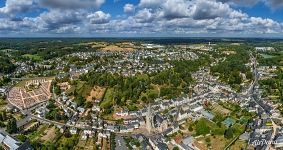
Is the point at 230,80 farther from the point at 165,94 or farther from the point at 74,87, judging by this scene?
the point at 74,87

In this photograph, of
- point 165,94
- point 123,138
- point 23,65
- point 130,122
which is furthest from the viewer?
point 23,65

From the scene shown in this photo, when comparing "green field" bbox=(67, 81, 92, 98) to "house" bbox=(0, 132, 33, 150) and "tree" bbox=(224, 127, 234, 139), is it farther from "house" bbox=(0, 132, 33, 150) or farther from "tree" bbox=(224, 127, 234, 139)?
"tree" bbox=(224, 127, 234, 139)

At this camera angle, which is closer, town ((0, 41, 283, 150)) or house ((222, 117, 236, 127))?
town ((0, 41, 283, 150))

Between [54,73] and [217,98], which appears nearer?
[217,98]

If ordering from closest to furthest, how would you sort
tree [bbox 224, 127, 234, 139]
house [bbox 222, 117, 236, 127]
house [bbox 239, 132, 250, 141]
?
house [bbox 239, 132, 250, 141], tree [bbox 224, 127, 234, 139], house [bbox 222, 117, 236, 127]

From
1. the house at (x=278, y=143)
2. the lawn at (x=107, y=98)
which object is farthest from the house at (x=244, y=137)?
the lawn at (x=107, y=98)

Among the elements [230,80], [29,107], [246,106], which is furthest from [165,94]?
[29,107]

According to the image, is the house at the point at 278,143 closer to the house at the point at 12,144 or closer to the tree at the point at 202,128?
the tree at the point at 202,128

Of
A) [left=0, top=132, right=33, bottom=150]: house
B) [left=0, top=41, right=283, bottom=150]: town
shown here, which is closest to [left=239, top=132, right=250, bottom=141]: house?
[left=0, top=41, right=283, bottom=150]: town

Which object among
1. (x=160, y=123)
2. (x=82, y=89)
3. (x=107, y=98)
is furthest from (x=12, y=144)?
(x=82, y=89)

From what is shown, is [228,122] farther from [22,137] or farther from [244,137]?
[22,137]

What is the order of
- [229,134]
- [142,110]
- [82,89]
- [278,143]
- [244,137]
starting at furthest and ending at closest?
[82,89], [142,110], [244,137], [229,134], [278,143]
